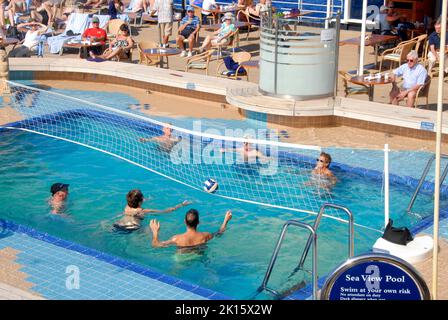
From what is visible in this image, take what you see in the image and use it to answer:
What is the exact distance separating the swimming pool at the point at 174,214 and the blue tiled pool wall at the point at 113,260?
690 millimetres

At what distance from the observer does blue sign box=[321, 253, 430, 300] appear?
5664 millimetres

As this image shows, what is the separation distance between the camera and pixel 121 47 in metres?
17.3

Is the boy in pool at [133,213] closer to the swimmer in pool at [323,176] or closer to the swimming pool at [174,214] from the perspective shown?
the swimming pool at [174,214]

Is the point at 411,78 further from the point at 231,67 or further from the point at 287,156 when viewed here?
the point at 231,67

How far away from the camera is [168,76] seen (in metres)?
15.3

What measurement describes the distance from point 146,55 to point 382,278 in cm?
1169

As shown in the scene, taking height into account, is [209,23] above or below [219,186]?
above

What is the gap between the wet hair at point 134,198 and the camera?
10312 mm

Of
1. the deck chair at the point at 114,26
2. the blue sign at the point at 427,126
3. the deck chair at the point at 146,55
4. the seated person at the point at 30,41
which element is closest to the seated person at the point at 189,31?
the deck chair at the point at 146,55

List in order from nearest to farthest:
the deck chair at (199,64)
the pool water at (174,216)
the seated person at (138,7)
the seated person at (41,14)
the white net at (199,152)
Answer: the pool water at (174,216), the white net at (199,152), the deck chair at (199,64), the seated person at (41,14), the seated person at (138,7)

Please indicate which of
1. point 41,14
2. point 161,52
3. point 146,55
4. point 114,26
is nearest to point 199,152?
point 161,52

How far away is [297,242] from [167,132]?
3.57 meters
